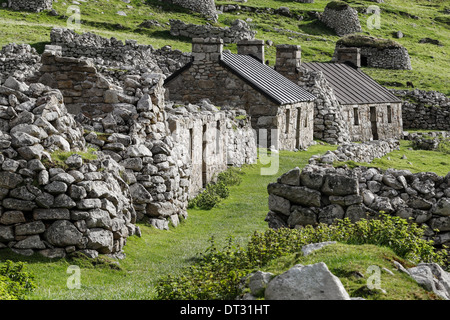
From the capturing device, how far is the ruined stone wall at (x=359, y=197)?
42.5 ft

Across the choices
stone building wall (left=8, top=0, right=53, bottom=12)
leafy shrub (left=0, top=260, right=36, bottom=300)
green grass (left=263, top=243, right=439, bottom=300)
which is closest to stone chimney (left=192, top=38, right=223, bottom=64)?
leafy shrub (left=0, top=260, right=36, bottom=300)

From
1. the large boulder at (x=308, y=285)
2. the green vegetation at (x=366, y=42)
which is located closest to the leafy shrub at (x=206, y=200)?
the large boulder at (x=308, y=285)

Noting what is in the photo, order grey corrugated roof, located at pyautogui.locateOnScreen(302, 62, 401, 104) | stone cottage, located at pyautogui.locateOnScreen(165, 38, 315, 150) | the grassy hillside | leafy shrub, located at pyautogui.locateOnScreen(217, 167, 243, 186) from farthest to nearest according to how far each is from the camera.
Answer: the grassy hillside
grey corrugated roof, located at pyautogui.locateOnScreen(302, 62, 401, 104)
stone cottage, located at pyautogui.locateOnScreen(165, 38, 315, 150)
leafy shrub, located at pyautogui.locateOnScreen(217, 167, 243, 186)

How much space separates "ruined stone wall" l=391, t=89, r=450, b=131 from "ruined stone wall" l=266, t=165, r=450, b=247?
128 ft

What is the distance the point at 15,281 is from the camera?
10438 mm

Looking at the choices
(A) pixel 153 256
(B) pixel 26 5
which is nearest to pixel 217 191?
(A) pixel 153 256

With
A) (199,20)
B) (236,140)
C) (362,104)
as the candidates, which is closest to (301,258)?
(236,140)

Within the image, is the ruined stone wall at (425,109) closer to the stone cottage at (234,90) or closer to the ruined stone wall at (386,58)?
the ruined stone wall at (386,58)

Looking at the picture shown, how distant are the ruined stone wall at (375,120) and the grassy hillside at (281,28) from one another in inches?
391

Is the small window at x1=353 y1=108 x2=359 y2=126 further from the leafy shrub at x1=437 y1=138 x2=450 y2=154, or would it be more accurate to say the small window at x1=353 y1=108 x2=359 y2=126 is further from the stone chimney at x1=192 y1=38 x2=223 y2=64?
the stone chimney at x1=192 y1=38 x2=223 y2=64

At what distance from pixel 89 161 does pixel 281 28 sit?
6083 centimetres

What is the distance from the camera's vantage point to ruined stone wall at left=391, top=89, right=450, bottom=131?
50.8 metres

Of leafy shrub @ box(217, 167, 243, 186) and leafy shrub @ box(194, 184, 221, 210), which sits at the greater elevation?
leafy shrub @ box(194, 184, 221, 210)
